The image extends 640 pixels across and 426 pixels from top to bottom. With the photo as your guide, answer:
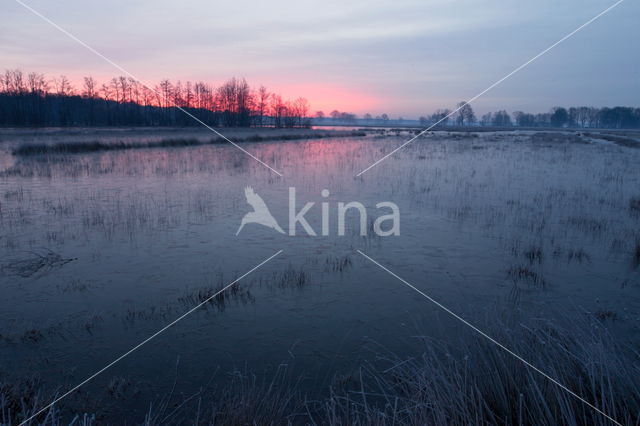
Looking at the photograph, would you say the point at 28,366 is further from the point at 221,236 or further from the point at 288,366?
the point at 221,236

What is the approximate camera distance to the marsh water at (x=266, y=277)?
212 inches

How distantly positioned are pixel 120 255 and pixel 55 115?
87.1m

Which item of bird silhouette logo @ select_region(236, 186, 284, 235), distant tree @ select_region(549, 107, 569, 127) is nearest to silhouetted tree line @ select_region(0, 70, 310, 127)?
bird silhouette logo @ select_region(236, 186, 284, 235)

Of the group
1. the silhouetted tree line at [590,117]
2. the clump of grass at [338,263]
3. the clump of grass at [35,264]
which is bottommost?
the clump of grass at [338,263]

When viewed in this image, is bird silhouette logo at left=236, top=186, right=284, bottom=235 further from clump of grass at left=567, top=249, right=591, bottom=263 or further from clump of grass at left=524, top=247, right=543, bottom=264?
clump of grass at left=567, top=249, right=591, bottom=263

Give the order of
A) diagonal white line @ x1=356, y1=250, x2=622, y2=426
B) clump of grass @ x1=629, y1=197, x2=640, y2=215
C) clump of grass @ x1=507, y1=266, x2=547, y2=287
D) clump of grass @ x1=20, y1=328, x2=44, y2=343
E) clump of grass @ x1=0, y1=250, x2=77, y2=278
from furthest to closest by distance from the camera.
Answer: clump of grass @ x1=629, y1=197, x2=640, y2=215 → clump of grass @ x1=0, y1=250, x2=77, y2=278 → clump of grass @ x1=507, y1=266, x2=547, y2=287 → clump of grass @ x1=20, y1=328, x2=44, y2=343 → diagonal white line @ x1=356, y1=250, x2=622, y2=426

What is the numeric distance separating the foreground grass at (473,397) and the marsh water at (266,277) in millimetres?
342

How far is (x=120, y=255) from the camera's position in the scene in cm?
913

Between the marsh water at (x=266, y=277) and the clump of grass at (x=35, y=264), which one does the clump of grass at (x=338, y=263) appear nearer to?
the marsh water at (x=266, y=277)

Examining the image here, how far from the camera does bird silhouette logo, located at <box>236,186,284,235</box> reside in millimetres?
11997

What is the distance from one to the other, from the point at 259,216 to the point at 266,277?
200 inches

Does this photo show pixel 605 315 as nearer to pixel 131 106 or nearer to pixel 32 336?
pixel 32 336

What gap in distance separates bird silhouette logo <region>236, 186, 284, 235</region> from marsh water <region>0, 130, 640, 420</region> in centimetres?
25

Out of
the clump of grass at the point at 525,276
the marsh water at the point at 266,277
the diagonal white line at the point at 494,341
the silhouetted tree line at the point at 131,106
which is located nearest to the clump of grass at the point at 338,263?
the marsh water at the point at 266,277
